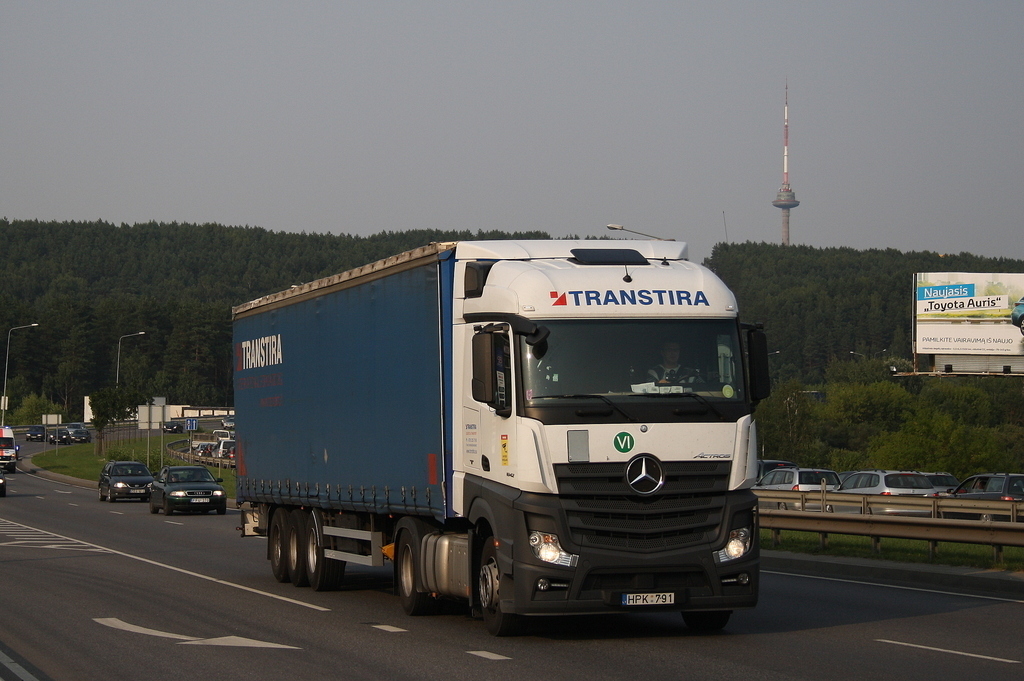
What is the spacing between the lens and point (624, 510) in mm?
11367

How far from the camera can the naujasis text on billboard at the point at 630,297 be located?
11.9 metres

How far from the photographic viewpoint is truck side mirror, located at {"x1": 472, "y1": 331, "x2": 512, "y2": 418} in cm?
1170

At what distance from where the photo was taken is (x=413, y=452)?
1367 cm

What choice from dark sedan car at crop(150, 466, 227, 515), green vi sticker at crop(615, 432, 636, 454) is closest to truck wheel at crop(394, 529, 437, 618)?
green vi sticker at crop(615, 432, 636, 454)

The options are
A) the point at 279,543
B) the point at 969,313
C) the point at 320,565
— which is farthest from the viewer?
the point at 969,313

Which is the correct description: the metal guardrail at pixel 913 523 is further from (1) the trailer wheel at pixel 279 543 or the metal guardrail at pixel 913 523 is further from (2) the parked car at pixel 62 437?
(2) the parked car at pixel 62 437

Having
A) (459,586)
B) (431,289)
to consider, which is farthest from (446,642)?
(431,289)

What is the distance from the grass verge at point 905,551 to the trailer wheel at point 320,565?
833 cm

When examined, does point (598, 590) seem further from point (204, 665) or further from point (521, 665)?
point (204, 665)

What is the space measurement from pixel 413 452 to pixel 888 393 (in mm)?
113131

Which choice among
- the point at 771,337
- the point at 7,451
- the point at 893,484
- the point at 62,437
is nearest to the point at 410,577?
the point at 893,484

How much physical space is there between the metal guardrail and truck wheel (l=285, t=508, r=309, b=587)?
8.26 m

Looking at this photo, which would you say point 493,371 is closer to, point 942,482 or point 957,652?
point 957,652

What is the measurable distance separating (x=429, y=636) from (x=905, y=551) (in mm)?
11340
